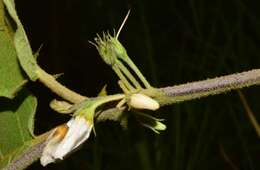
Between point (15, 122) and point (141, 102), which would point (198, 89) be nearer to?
point (141, 102)

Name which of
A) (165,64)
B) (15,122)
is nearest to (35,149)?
(15,122)

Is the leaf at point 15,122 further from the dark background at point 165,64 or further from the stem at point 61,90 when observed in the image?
the dark background at point 165,64

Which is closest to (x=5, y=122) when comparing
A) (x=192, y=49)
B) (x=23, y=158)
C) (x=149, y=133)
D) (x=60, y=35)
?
(x=23, y=158)

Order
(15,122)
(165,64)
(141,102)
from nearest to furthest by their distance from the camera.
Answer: (141,102), (15,122), (165,64)

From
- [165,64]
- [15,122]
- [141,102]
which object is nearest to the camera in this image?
[141,102]

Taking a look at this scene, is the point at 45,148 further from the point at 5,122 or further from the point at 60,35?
the point at 60,35

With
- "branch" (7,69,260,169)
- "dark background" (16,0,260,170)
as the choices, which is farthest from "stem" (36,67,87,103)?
"dark background" (16,0,260,170)

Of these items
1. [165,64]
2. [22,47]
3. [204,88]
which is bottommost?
[165,64]
